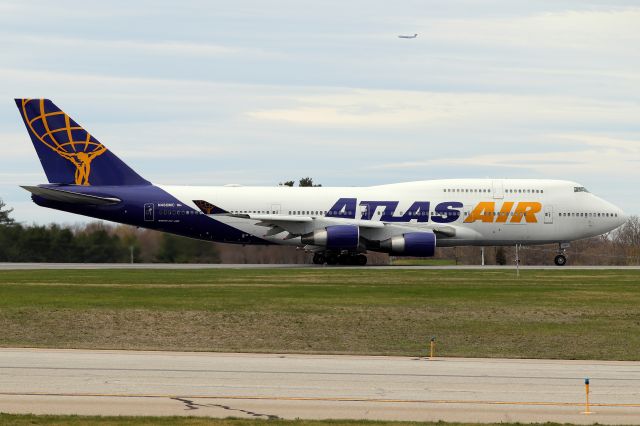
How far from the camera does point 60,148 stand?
189 feet

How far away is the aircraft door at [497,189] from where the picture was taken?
192 ft

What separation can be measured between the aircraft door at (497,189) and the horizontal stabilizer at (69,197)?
2026 centimetres

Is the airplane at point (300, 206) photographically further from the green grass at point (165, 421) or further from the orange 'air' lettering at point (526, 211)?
the green grass at point (165, 421)

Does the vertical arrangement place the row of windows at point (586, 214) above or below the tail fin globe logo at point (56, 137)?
below

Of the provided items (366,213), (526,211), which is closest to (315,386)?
(366,213)

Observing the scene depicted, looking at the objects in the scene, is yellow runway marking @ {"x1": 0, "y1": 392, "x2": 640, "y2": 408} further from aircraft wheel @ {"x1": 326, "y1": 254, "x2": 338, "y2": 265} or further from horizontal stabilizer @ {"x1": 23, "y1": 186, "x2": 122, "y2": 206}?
aircraft wheel @ {"x1": 326, "y1": 254, "x2": 338, "y2": 265}

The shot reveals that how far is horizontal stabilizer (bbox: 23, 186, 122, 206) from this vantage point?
54844 mm

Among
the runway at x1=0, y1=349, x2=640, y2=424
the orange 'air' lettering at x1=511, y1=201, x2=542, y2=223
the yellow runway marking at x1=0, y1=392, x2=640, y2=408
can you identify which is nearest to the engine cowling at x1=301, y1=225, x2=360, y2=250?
the orange 'air' lettering at x1=511, y1=201, x2=542, y2=223

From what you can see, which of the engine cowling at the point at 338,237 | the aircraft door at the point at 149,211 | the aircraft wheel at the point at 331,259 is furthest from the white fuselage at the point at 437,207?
the aircraft wheel at the point at 331,259

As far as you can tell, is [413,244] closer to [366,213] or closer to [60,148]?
[366,213]

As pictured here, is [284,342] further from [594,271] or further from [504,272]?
[594,271]

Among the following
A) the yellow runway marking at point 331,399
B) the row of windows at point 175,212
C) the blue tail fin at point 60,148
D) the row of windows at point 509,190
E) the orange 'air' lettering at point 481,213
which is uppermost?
the blue tail fin at point 60,148

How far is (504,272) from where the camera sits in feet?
169

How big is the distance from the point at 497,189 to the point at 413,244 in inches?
255
